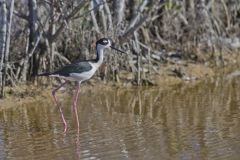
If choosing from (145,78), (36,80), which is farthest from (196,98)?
(36,80)

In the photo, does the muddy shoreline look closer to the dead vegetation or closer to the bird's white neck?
the dead vegetation

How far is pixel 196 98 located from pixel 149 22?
11.3ft

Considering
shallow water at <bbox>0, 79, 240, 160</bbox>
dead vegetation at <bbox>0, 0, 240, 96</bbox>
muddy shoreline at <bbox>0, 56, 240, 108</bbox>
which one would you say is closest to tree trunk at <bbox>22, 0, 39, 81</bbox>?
dead vegetation at <bbox>0, 0, 240, 96</bbox>

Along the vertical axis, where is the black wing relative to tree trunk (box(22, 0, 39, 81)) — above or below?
below

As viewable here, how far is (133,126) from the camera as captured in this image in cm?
973

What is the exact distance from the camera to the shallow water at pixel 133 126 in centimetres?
829

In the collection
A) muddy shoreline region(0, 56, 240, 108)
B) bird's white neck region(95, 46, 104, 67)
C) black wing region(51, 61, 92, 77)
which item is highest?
bird's white neck region(95, 46, 104, 67)

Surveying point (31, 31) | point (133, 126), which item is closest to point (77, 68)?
point (133, 126)

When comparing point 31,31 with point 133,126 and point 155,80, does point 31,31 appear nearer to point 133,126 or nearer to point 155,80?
point 155,80

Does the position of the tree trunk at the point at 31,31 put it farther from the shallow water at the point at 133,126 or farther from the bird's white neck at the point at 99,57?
the bird's white neck at the point at 99,57

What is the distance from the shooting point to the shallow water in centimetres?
829

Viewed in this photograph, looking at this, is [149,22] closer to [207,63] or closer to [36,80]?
[207,63]

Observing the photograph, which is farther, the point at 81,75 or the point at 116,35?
the point at 116,35

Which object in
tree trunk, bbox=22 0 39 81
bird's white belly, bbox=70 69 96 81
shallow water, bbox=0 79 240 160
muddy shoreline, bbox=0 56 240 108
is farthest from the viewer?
tree trunk, bbox=22 0 39 81
